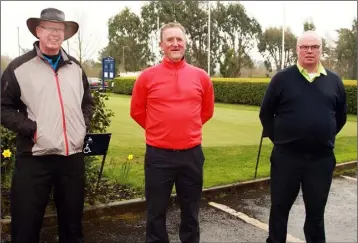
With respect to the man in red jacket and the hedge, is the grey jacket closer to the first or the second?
the man in red jacket

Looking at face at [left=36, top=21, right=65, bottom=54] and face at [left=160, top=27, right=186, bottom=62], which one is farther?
face at [left=160, top=27, right=186, bottom=62]

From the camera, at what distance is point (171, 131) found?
131 inches

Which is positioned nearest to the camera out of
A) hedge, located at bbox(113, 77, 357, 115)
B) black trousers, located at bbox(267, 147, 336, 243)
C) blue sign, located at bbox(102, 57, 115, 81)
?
black trousers, located at bbox(267, 147, 336, 243)

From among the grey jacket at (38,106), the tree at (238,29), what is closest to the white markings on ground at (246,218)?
the grey jacket at (38,106)

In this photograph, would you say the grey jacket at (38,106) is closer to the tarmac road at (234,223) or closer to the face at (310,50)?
the tarmac road at (234,223)

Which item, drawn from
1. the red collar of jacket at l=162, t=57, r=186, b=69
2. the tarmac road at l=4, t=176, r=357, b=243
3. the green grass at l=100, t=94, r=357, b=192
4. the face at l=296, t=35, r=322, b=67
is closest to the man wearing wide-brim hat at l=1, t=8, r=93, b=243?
the red collar of jacket at l=162, t=57, r=186, b=69

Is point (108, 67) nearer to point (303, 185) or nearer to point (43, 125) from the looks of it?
point (303, 185)

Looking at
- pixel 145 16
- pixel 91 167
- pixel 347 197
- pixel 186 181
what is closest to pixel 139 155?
pixel 91 167

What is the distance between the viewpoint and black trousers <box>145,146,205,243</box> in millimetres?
3352

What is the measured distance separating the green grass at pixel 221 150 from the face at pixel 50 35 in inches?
119

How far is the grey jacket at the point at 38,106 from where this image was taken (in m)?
2.95

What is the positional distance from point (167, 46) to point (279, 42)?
49413 millimetres

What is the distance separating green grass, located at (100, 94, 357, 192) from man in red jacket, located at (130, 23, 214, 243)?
7.64 feet

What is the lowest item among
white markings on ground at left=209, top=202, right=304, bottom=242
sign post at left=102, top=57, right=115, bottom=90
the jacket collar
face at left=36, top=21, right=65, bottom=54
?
white markings on ground at left=209, top=202, right=304, bottom=242
